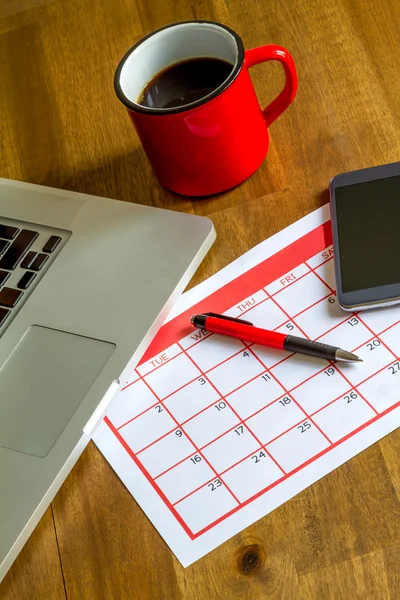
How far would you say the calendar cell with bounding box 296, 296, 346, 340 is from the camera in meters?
0.63

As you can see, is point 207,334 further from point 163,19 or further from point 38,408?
point 163,19

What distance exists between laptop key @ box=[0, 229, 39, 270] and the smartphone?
300 millimetres

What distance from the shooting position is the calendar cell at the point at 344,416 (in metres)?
0.58

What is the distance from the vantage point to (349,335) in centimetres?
62

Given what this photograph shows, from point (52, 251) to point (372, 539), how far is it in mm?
402

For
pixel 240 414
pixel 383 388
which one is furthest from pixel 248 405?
pixel 383 388

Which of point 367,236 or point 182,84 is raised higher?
point 182,84

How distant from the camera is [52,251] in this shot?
73cm

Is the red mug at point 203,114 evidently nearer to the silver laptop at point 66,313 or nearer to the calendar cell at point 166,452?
the silver laptop at point 66,313

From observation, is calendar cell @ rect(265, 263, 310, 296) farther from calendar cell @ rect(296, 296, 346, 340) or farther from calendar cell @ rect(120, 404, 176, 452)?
calendar cell @ rect(120, 404, 176, 452)

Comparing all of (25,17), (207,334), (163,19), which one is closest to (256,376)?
(207,334)

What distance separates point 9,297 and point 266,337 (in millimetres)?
254

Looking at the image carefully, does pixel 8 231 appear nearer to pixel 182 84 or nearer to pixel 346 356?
pixel 182 84

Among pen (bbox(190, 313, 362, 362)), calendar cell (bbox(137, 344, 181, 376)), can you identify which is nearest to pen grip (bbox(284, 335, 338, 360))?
pen (bbox(190, 313, 362, 362))
